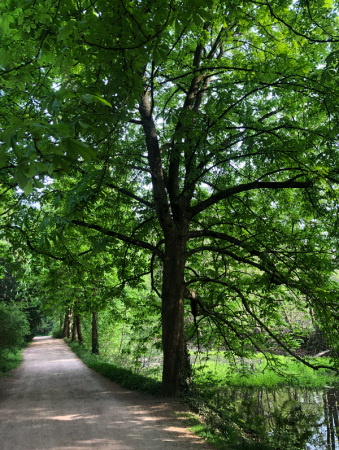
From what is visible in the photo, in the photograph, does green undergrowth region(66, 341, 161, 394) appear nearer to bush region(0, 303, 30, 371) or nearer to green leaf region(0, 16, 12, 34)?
bush region(0, 303, 30, 371)

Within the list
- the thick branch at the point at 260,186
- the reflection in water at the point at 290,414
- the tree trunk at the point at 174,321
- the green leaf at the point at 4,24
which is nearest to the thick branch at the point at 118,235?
the tree trunk at the point at 174,321

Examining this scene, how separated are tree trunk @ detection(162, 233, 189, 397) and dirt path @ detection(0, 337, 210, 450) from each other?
1.83 ft

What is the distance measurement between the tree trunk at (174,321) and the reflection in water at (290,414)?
1.19 meters

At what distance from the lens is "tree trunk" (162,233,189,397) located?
7184 mm

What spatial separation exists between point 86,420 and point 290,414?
601cm

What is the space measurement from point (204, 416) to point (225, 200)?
16.3 ft

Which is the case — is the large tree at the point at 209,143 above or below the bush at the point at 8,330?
above

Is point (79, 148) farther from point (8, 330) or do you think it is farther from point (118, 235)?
point (8, 330)

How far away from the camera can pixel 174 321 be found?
24.1 ft

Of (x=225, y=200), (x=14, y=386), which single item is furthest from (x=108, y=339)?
(x=225, y=200)

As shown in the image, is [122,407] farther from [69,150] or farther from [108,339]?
[108,339]

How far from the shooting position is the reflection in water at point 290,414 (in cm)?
719

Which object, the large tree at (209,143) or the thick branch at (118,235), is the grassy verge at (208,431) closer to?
the large tree at (209,143)

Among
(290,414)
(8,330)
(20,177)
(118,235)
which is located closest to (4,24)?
(20,177)
